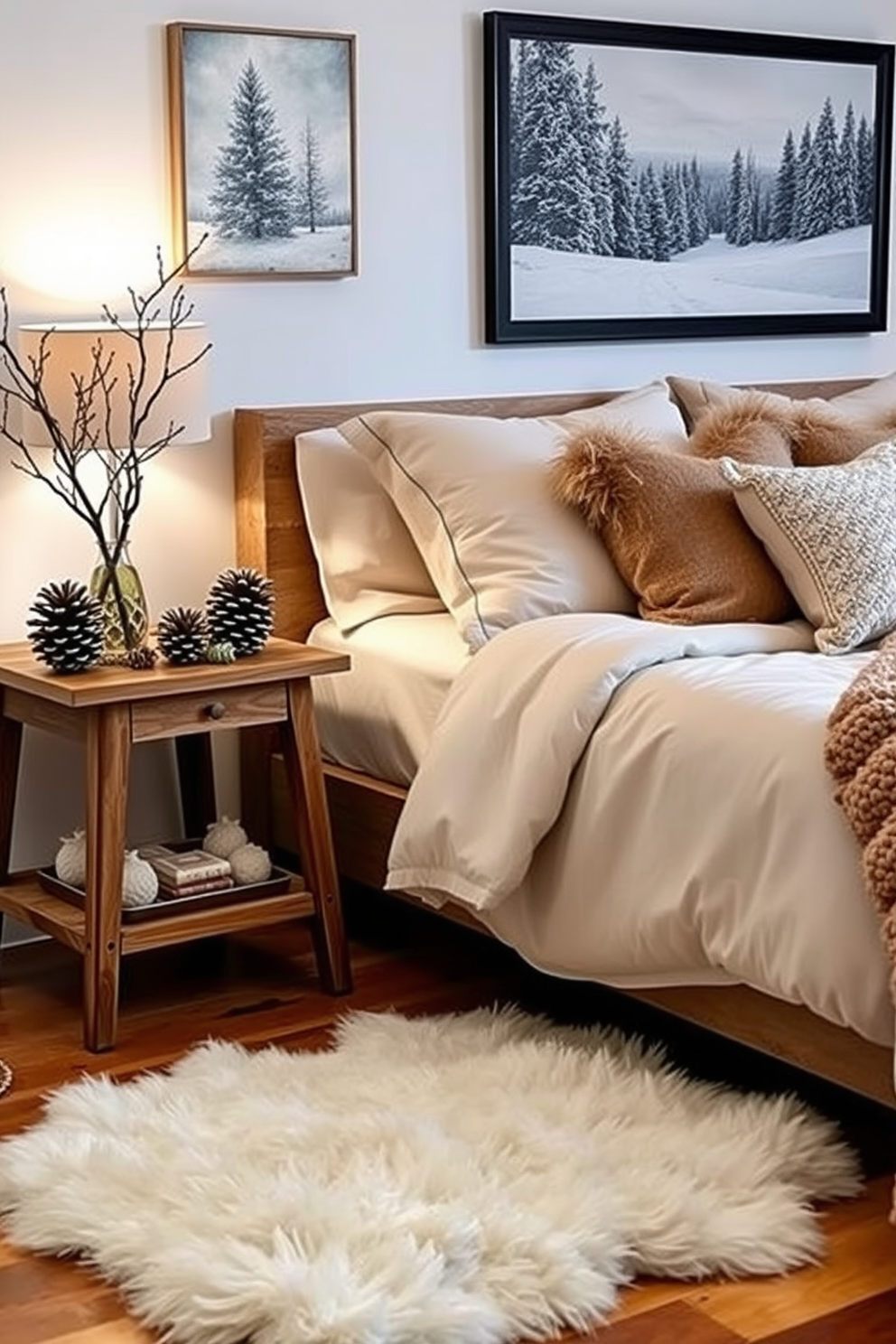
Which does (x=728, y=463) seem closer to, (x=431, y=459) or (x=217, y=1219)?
(x=431, y=459)

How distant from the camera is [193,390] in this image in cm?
343

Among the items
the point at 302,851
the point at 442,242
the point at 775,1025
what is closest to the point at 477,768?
the point at 302,851

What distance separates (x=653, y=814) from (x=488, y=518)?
0.80m

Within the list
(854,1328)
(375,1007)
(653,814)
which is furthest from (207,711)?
(854,1328)

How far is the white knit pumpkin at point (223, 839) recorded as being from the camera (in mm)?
3502

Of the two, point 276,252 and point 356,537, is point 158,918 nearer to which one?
point 356,537

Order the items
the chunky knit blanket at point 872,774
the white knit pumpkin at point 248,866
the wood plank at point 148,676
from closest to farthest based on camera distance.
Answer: the chunky knit blanket at point 872,774 → the wood plank at point 148,676 → the white knit pumpkin at point 248,866

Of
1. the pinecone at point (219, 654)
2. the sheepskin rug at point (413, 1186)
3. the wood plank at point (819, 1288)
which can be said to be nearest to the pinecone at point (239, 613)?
the pinecone at point (219, 654)

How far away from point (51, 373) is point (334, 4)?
94 cm

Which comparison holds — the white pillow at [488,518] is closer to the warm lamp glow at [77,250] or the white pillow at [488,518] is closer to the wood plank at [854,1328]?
the warm lamp glow at [77,250]

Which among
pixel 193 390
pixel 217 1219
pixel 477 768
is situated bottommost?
pixel 217 1219

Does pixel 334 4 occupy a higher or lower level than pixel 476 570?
higher

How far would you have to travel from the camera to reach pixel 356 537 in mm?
3682

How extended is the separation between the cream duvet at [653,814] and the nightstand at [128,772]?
0.65 feet
